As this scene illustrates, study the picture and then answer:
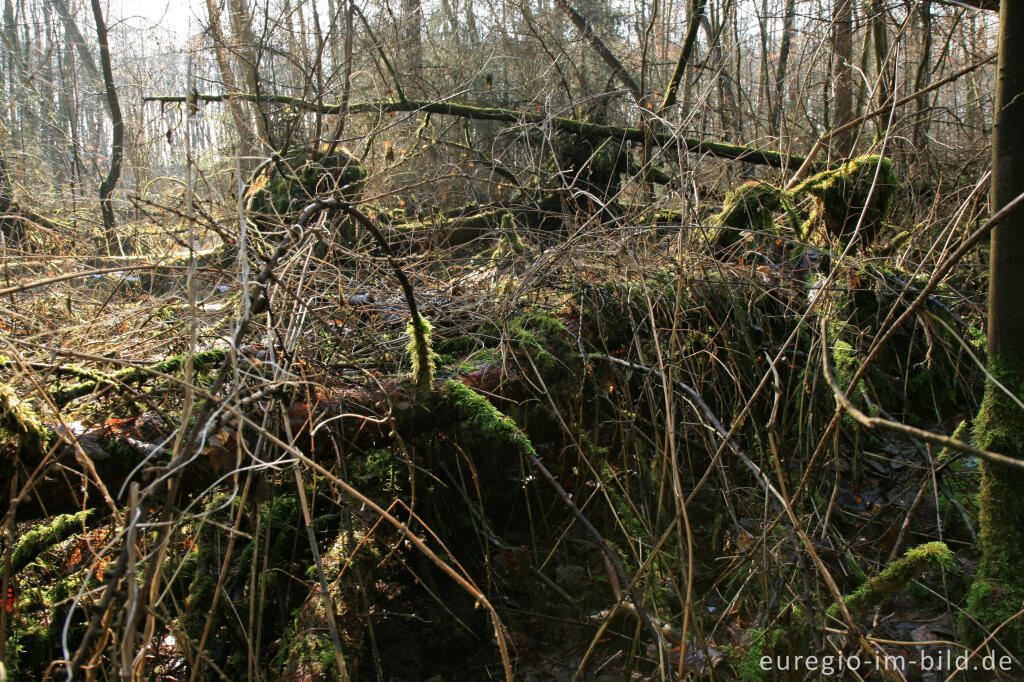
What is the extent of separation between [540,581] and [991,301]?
2100 mm

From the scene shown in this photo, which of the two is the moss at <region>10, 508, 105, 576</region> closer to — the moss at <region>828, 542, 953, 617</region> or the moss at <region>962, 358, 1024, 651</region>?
the moss at <region>828, 542, 953, 617</region>

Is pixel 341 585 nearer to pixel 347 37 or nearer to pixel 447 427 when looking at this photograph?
pixel 447 427

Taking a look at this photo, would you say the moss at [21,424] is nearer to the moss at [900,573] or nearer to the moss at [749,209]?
the moss at [900,573]

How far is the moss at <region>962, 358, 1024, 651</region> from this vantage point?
5.98ft

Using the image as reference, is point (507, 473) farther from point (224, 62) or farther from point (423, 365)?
point (224, 62)

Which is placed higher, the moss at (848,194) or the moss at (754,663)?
the moss at (848,194)

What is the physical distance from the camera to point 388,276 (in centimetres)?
331

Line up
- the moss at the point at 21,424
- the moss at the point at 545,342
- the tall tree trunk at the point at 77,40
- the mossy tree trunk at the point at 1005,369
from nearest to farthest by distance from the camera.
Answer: the moss at the point at 21,424
the mossy tree trunk at the point at 1005,369
the moss at the point at 545,342
the tall tree trunk at the point at 77,40

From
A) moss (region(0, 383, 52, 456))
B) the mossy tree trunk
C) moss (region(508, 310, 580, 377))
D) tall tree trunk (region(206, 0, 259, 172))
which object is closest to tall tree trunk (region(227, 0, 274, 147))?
tall tree trunk (region(206, 0, 259, 172))

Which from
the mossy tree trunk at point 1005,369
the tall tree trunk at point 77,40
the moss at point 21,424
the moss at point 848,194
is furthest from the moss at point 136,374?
the tall tree trunk at point 77,40

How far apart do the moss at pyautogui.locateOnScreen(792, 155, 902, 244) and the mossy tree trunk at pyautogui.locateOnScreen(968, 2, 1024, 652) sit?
1.81 metres

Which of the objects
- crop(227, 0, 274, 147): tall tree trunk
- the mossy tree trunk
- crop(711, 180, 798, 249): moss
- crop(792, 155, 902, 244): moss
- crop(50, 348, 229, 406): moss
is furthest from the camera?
crop(227, 0, 274, 147): tall tree trunk

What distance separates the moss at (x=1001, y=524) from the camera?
1823mm

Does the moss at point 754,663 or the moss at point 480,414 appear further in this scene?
the moss at point 480,414
